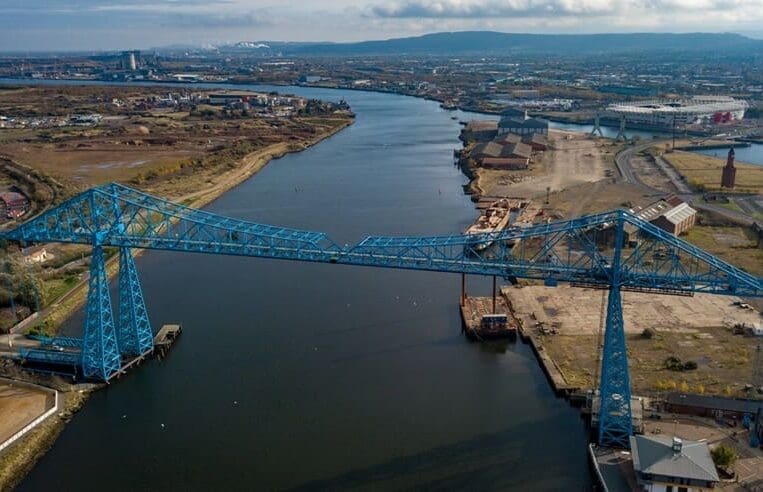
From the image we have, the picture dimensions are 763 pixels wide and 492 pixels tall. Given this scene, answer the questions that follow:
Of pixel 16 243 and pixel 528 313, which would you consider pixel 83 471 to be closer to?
pixel 528 313

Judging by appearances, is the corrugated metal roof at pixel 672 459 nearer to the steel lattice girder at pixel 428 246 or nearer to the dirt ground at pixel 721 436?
the dirt ground at pixel 721 436

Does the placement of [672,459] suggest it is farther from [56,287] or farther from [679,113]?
[679,113]

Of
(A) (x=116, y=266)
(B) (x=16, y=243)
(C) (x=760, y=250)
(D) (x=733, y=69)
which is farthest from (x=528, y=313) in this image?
(D) (x=733, y=69)

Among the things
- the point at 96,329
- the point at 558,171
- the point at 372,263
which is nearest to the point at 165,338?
the point at 96,329

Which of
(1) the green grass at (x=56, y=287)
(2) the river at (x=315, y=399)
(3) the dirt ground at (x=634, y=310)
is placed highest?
(1) the green grass at (x=56, y=287)

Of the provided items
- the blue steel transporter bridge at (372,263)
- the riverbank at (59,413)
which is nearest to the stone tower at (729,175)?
the blue steel transporter bridge at (372,263)

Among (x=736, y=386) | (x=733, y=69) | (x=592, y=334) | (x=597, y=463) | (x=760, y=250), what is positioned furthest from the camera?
(x=733, y=69)
